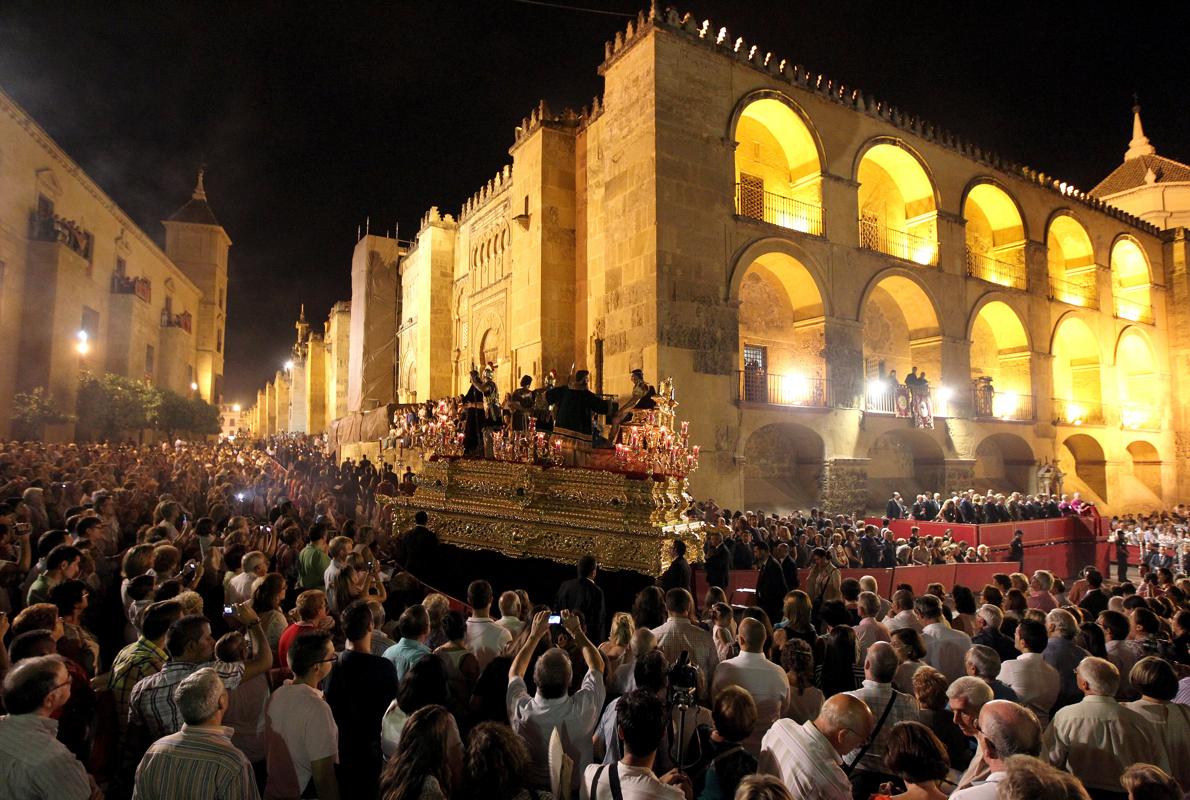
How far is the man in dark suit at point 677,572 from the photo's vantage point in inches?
307

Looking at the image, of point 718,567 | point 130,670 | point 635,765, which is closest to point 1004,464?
point 718,567

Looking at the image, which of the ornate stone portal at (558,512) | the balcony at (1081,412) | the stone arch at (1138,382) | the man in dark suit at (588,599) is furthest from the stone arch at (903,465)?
the man in dark suit at (588,599)

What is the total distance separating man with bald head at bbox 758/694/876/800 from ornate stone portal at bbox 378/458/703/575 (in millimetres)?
5478

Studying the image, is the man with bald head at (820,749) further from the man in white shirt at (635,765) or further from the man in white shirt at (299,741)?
the man in white shirt at (299,741)

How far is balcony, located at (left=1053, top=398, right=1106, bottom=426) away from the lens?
27.1 metres

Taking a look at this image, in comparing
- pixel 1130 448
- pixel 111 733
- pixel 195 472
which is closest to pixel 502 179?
pixel 195 472

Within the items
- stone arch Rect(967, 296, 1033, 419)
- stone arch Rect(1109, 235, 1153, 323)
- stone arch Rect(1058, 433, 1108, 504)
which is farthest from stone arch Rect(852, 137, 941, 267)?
stone arch Rect(1109, 235, 1153, 323)

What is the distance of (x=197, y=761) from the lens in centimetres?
258

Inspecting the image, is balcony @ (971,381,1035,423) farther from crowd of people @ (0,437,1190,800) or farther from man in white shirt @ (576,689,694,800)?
man in white shirt @ (576,689,694,800)

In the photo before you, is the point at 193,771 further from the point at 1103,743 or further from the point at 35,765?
the point at 1103,743

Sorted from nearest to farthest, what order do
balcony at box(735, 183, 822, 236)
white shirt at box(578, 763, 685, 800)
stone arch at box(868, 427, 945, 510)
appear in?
white shirt at box(578, 763, 685, 800) → balcony at box(735, 183, 822, 236) → stone arch at box(868, 427, 945, 510)

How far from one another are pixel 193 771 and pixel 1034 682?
4.83 meters

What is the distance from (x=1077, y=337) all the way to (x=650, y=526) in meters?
29.2

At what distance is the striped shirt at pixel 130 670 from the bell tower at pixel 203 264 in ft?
161
